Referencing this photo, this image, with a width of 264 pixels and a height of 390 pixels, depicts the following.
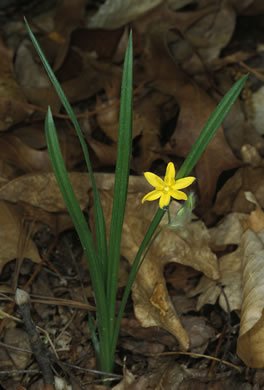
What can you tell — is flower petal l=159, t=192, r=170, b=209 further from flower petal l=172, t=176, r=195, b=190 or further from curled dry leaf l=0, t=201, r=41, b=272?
curled dry leaf l=0, t=201, r=41, b=272

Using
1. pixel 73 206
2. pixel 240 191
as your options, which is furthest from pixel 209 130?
pixel 240 191

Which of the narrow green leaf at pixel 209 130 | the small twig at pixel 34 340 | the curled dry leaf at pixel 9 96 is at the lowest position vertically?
the small twig at pixel 34 340

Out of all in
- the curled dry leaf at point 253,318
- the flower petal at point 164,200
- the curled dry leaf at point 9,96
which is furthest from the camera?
the curled dry leaf at point 9,96

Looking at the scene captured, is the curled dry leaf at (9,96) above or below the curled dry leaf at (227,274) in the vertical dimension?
above

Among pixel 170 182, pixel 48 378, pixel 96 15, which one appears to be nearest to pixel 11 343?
pixel 48 378

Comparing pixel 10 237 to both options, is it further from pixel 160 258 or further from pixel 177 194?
pixel 177 194

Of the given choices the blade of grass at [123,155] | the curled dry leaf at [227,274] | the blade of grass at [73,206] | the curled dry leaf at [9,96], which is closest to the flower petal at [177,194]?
the blade of grass at [123,155]

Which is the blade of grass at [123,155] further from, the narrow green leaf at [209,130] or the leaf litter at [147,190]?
the leaf litter at [147,190]
